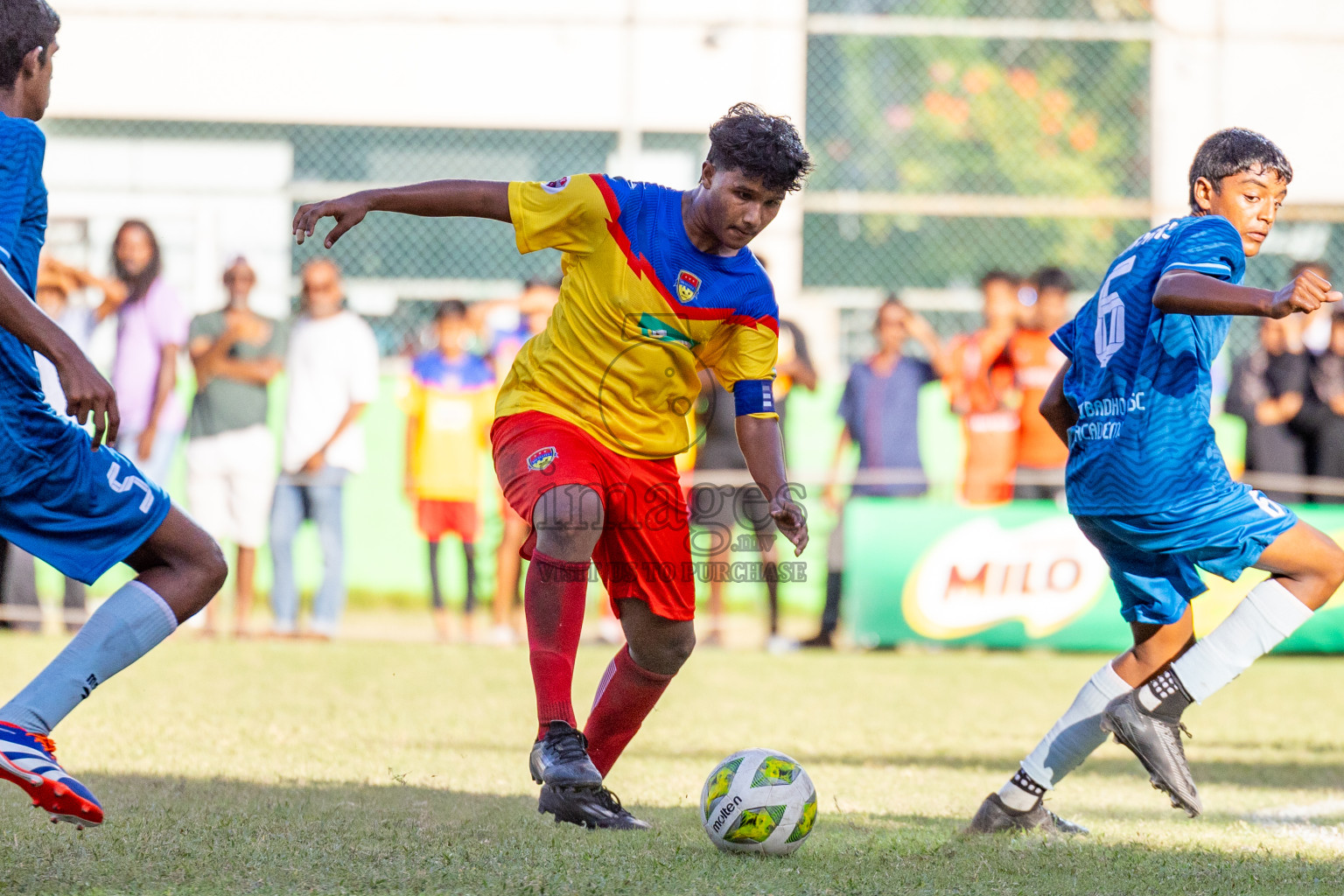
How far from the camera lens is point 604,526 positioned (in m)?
4.54

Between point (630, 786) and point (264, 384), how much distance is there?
578 cm

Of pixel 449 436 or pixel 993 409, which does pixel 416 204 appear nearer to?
pixel 449 436

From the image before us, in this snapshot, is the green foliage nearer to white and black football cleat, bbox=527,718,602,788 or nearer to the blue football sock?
white and black football cleat, bbox=527,718,602,788

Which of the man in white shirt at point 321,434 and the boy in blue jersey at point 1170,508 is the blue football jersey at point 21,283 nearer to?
the boy in blue jersey at point 1170,508

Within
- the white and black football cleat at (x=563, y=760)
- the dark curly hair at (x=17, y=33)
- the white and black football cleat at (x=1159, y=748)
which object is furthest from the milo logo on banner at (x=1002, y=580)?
the dark curly hair at (x=17, y=33)

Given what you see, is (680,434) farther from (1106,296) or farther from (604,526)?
(1106,296)

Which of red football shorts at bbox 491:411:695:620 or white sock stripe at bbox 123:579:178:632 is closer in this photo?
white sock stripe at bbox 123:579:178:632

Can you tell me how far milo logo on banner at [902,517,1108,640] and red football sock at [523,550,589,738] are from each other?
19.9ft

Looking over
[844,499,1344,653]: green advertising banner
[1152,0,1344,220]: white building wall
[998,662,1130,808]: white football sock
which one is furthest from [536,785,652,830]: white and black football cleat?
[1152,0,1344,220]: white building wall

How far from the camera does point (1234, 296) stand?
3949 millimetres

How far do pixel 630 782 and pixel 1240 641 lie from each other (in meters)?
2.19

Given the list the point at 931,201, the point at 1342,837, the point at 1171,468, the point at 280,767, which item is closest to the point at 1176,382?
the point at 1171,468

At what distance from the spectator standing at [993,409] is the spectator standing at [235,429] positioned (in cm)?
482

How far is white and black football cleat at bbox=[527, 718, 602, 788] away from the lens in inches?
166
